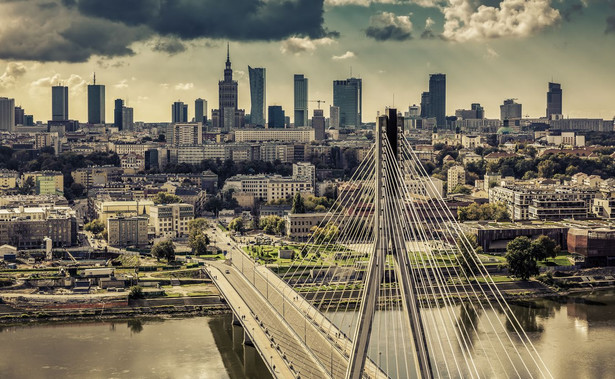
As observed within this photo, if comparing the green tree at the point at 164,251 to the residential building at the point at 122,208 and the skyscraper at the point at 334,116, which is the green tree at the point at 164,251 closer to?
the residential building at the point at 122,208

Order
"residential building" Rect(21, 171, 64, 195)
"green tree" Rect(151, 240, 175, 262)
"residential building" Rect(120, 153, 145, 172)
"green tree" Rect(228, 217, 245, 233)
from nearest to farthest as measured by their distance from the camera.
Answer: "green tree" Rect(151, 240, 175, 262)
"green tree" Rect(228, 217, 245, 233)
"residential building" Rect(21, 171, 64, 195)
"residential building" Rect(120, 153, 145, 172)

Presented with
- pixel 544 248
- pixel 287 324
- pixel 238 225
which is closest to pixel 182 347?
pixel 287 324

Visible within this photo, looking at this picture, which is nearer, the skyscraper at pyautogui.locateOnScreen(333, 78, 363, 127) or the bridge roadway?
the bridge roadway

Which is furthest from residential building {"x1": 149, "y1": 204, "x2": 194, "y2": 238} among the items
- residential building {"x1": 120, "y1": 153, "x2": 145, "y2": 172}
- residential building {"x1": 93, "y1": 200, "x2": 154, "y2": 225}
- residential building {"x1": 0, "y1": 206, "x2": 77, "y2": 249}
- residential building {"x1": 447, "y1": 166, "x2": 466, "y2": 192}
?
residential building {"x1": 120, "y1": 153, "x2": 145, "y2": 172}

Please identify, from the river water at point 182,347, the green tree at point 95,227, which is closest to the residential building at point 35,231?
the green tree at point 95,227

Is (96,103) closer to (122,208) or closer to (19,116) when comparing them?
(19,116)

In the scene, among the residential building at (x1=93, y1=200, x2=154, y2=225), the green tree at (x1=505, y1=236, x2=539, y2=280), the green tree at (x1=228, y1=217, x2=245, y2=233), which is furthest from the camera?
the residential building at (x1=93, y1=200, x2=154, y2=225)

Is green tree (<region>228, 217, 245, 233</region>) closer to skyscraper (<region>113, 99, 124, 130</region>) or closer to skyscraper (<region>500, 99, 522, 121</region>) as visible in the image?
skyscraper (<region>113, 99, 124, 130</region>)
